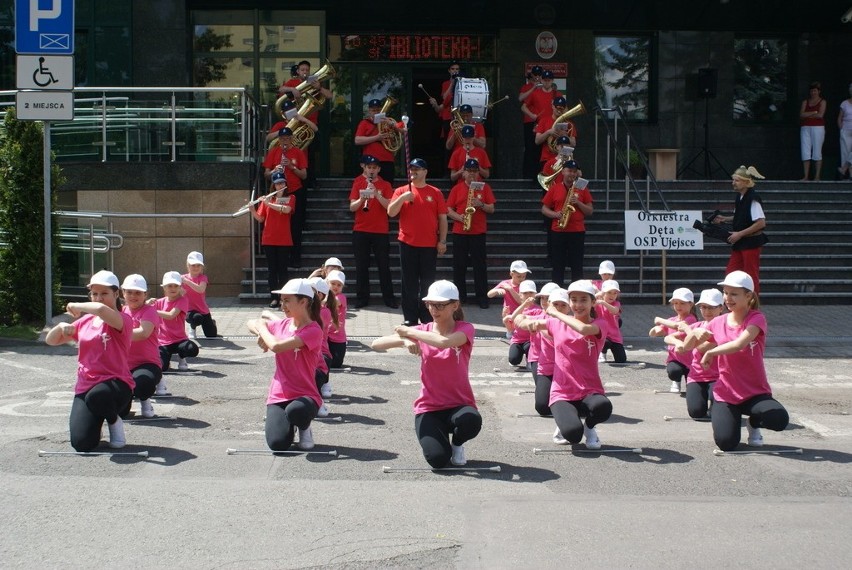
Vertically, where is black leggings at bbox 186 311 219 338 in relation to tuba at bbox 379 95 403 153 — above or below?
below

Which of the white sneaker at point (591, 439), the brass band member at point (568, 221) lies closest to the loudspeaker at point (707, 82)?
the brass band member at point (568, 221)

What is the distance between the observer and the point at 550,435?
1023cm

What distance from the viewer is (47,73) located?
15.2m

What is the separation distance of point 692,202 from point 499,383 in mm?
10126

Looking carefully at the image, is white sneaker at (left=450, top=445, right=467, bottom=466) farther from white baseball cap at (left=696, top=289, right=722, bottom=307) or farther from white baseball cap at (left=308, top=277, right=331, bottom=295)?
white baseball cap at (left=696, top=289, right=722, bottom=307)

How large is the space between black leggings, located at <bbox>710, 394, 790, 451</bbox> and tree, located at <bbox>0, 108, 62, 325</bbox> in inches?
404

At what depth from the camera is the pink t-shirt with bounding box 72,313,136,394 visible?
9.37 m

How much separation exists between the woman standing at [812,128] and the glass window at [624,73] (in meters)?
3.48

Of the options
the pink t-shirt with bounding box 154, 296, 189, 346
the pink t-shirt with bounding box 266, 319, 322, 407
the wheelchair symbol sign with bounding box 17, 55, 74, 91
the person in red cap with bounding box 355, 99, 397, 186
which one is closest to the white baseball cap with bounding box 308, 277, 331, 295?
the pink t-shirt with bounding box 266, 319, 322, 407

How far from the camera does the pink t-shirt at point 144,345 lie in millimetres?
10523

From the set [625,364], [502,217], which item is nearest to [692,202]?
[502,217]

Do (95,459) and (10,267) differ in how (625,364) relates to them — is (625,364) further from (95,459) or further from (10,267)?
(10,267)

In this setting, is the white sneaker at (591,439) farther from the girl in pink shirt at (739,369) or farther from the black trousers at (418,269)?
the black trousers at (418,269)

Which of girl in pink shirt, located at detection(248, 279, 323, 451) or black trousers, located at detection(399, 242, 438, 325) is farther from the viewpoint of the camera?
black trousers, located at detection(399, 242, 438, 325)
